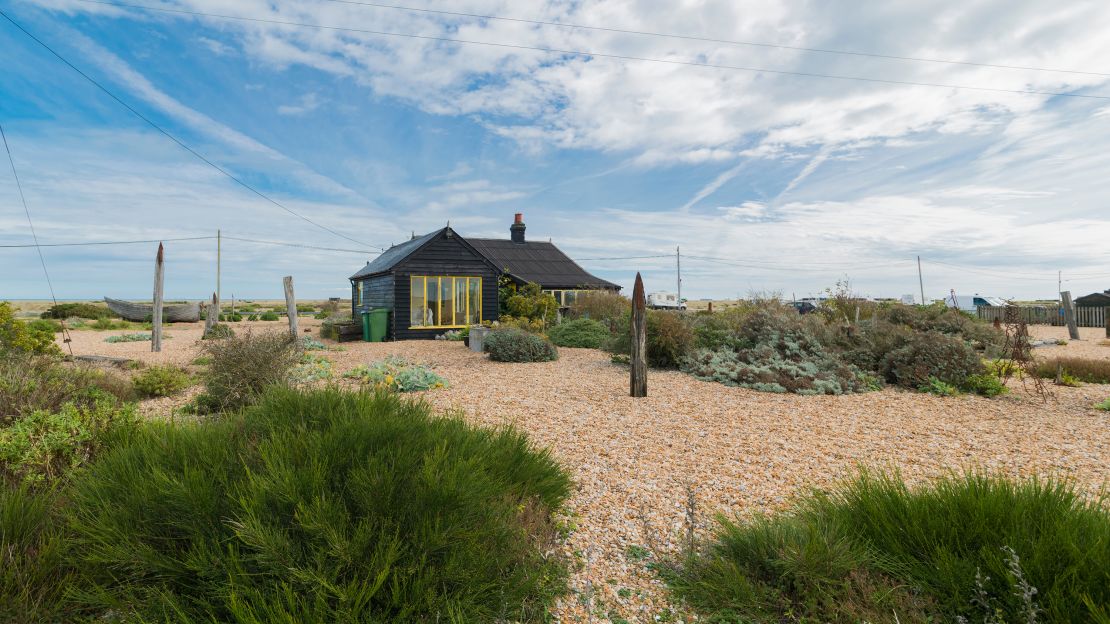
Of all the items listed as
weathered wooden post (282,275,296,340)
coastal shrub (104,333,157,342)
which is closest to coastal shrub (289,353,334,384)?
weathered wooden post (282,275,296,340)

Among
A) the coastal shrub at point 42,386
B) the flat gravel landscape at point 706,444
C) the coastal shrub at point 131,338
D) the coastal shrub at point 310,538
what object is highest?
the coastal shrub at point 131,338

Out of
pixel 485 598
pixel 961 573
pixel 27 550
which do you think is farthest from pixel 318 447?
pixel 961 573

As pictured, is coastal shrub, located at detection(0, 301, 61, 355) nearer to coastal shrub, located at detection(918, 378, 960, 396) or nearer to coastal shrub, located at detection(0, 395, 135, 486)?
coastal shrub, located at detection(0, 395, 135, 486)

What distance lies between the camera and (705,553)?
9.71ft

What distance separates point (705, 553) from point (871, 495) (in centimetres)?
96

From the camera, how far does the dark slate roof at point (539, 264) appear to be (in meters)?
24.8

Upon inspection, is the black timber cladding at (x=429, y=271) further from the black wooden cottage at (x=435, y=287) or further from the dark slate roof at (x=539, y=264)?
the dark slate roof at (x=539, y=264)

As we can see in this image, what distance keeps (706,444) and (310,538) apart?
170 inches

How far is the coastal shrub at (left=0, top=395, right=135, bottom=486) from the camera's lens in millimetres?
3430

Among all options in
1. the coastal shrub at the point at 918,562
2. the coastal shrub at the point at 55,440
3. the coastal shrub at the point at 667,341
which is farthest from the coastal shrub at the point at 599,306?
the coastal shrub at the point at 918,562

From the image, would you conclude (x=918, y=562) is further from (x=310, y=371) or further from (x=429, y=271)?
(x=429, y=271)

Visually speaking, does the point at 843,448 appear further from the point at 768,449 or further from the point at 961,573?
the point at 961,573

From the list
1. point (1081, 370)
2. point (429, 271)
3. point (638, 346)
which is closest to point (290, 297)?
point (429, 271)

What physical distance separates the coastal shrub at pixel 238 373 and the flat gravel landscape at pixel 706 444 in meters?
0.96
